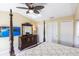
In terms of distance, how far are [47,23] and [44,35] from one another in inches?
12.7

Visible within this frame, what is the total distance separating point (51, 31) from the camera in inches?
103

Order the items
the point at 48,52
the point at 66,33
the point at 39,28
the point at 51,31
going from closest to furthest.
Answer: the point at 48,52 < the point at 39,28 < the point at 51,31 < the point at 66,33

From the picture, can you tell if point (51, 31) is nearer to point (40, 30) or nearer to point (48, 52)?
point (40, 30)

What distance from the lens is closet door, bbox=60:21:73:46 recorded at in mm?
2687

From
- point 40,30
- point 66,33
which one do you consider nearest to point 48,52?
point 40,30

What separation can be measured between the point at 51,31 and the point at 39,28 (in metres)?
0.40

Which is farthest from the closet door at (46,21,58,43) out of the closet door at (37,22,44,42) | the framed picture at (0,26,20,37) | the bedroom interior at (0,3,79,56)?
the framed picture at (0,26,20,37)

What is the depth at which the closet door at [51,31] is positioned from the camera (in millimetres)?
2559

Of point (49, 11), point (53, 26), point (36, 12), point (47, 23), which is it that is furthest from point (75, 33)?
point (36, 12)

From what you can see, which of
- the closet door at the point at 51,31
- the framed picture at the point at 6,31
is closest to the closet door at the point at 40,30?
the closet door at the point at 51,31

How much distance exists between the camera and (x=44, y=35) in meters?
2.51

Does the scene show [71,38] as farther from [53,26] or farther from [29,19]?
[29,19]

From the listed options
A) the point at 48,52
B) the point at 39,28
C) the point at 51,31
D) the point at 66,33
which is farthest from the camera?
the point at 66,33

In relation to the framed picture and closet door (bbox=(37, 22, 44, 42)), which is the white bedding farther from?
the framed picture
